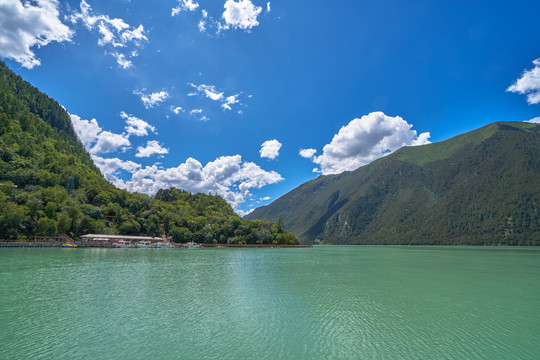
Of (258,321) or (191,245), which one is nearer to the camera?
(258,321)

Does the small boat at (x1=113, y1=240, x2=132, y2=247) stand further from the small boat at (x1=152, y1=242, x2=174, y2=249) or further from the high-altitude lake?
the high-altitude lake

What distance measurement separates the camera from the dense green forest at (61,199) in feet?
307

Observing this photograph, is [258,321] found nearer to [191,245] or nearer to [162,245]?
[162,245]

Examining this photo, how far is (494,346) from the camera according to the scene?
14703 millimetres

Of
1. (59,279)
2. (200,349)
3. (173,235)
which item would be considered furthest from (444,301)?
(173,235)

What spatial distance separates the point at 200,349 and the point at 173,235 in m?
146

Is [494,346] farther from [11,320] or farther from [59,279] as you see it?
[59,279]

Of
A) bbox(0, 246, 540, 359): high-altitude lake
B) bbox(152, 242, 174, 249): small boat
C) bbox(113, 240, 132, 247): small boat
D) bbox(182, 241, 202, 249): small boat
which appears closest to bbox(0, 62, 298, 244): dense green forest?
bbox(182, 241, 202, 249): small boat

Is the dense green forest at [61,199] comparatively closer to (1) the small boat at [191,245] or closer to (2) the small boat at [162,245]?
(1) the small boat at [191,245]

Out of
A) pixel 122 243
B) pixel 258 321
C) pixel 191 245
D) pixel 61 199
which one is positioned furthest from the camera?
pixel 191 245

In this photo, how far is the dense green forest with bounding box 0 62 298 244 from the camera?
3684 inches

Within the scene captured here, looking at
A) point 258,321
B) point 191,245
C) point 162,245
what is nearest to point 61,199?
point 162,245

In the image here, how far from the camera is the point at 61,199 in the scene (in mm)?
105375

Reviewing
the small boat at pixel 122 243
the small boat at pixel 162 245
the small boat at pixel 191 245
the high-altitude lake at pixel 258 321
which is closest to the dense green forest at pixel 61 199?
the small boat at pixel 191 245
